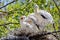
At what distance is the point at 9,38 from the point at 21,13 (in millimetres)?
1431

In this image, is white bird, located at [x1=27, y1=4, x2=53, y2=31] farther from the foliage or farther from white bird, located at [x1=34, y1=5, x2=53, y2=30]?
the foliage

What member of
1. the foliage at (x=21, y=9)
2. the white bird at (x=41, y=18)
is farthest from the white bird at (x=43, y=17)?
the foliage at (x=21, y=9)

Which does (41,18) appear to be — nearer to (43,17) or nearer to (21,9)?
(43,17)

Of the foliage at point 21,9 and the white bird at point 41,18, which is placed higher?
the foliage at point 21,9

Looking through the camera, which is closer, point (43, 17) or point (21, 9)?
point (43, 17)

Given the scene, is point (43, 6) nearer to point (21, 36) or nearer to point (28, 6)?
point (28, 6)

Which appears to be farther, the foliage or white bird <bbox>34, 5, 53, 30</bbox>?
the foliage

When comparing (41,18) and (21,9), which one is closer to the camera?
(41,18)

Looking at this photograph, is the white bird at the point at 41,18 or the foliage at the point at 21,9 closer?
the white bird at the point at 41,18

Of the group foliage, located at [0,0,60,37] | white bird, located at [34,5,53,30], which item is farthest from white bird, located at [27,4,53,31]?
foliage, located at [0,0,60,37]

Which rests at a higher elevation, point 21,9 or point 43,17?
point 21,9

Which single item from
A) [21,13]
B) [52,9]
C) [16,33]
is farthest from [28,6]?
[16,33]

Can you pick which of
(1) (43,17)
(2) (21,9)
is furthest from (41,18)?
(2) (21,9)

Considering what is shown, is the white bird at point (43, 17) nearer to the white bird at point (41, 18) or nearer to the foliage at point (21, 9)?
the white bird at point (41, 18)
